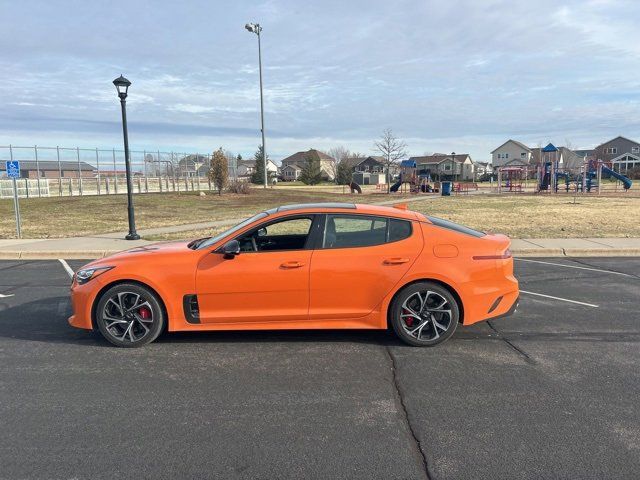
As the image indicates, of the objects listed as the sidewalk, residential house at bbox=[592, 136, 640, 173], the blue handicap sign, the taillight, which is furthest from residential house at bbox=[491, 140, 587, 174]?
the taillight

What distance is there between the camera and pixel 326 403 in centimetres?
392

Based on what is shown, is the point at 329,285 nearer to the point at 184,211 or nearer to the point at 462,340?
the point at 462,340

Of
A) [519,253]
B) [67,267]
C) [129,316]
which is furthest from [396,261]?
[67,267]

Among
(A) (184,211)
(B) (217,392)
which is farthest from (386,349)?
(A) (184,211)

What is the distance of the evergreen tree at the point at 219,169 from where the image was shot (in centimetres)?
3453

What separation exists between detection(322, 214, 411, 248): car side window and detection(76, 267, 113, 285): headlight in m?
2.30

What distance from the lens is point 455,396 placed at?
158 inches

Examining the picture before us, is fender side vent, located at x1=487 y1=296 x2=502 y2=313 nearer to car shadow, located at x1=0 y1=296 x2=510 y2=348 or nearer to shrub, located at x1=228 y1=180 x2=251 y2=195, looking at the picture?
car shadow, located at x1=0 y1=296 x2=510 y2=348

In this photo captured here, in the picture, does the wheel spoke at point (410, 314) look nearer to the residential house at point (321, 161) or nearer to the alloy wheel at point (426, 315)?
the alloy wheel at point (426, 315)

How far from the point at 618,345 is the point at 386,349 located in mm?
2470

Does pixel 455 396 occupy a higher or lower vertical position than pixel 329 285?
lower

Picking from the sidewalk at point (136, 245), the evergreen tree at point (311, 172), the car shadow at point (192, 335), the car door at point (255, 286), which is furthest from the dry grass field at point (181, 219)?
the evergreen tree at point (311, 172)

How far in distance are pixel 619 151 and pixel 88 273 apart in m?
122

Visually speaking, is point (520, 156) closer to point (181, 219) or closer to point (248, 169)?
point (248, 169)
